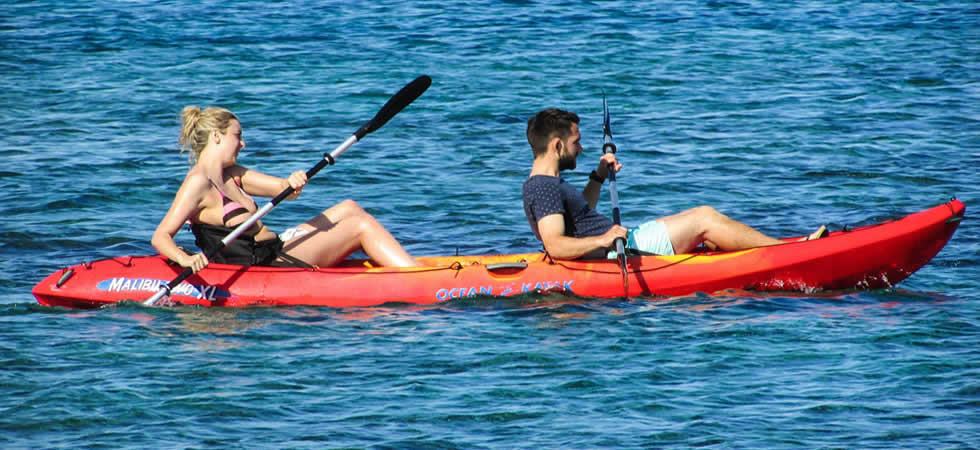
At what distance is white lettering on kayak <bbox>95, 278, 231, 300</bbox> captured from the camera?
24.2 feet

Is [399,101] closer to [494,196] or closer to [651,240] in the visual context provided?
[651,240]

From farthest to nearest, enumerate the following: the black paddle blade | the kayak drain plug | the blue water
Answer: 1. the black paddle blade
2. the kayak drain plug
3. the blue water

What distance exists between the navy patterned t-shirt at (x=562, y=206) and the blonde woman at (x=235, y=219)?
93 cm

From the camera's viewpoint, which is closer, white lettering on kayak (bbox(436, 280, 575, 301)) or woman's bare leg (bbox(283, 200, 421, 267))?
white lettering on kayak (bbox(436, 280, 575, 301))

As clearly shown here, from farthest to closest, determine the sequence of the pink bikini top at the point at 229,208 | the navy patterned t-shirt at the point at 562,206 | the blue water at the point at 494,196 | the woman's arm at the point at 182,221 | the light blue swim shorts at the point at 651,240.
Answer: the light blue swim shorts at the point at 651,240
the pink bikini top at the point at 229,208
the navy patterned t-shirt at the point at 562,206
the woman's arm at the point at 182,221
the blue water at the point at 494,196

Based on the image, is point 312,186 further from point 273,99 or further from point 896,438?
point 896,438

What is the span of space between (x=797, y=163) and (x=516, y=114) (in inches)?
142

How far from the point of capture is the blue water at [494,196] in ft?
18.7

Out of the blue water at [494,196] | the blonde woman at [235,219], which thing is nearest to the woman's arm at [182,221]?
the blonde woman at [235,219]

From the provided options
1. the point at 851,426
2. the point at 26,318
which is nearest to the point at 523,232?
the point at 26,318

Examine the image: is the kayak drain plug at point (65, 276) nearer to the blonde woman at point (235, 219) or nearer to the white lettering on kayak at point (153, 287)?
the white lettering on kayak at point (153, 287)

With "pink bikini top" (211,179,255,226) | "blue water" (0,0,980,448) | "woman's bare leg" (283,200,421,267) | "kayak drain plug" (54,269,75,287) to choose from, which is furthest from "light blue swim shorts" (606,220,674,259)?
"kayak drain plug" (54,269,75,287)

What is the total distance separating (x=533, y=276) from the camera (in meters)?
7.40

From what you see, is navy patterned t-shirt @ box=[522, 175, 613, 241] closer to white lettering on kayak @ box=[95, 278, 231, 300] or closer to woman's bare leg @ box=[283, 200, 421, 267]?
woman's bare leg @ box=[283, 200, 421, 267]
